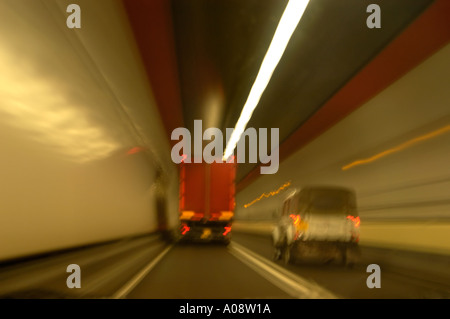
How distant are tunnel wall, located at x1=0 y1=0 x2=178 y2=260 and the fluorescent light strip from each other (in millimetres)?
3423

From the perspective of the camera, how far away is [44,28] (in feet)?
26.3

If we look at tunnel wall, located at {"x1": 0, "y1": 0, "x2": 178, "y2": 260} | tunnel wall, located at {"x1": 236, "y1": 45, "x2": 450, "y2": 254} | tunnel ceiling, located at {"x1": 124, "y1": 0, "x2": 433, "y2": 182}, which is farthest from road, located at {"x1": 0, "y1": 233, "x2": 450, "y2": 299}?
tunnel ceiling, located at {"x1": 124, "y1": 0, "x2": 433, "y2": 182}

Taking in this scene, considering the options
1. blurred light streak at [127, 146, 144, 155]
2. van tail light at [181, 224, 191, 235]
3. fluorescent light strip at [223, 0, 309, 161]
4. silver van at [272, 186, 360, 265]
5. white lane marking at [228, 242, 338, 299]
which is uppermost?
fluorescent light strip at [223, 0, 309, 161]

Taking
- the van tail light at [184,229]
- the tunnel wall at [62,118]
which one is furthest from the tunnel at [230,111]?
the van tail light at [184,229]

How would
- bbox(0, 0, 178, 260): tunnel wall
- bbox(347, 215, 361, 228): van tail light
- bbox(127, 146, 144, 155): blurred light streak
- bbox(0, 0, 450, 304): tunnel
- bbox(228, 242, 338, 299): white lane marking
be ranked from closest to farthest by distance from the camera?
bbox(228, 242, 338, 299): white lane marking, bbox(0, 0, 178, 260): tunnel wall, bbox(0, 0, 450, 304): tunnel, bbox(347, 215, 361, 228): van tail light, bbox(127, 146, 144, 155): blurred light streak

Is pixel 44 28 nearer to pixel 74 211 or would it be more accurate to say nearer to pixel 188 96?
pixel 74 211

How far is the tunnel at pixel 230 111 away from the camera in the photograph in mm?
7871

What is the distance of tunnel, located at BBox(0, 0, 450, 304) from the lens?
7.87 metres

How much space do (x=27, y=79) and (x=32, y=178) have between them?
5.30ft

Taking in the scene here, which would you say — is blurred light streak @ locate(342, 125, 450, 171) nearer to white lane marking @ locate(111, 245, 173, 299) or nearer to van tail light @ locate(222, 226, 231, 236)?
van tail light @ locate(222, 226, 231, 236)

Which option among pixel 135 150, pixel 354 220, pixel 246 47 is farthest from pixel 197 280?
pixel 135 150

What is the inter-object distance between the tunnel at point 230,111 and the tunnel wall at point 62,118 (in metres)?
0.04

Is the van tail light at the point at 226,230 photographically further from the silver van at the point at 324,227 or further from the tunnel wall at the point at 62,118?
the silver van at the point at 324,227

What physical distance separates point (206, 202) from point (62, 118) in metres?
11.6
